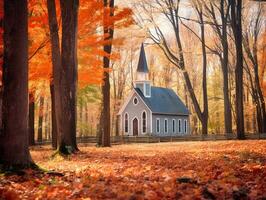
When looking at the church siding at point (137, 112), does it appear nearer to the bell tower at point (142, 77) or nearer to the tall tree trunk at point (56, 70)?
the bell tower at point (142, 77)

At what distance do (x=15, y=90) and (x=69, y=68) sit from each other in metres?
6.97

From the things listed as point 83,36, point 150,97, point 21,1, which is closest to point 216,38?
point 150,97

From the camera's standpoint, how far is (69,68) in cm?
1498

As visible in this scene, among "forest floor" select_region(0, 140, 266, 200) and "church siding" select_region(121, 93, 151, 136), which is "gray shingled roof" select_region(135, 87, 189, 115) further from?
"forest floor" select_region(0, 140, 266, 200)

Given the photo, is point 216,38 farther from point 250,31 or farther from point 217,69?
point 217,69

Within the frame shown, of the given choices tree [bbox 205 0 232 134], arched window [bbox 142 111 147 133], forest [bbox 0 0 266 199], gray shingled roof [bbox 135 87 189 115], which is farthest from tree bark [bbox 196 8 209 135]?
arched window [bbox 142 111 147 133]

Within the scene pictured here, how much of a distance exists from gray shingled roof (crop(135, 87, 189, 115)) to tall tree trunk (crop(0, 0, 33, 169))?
41.8 m

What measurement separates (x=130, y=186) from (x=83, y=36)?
1334cm

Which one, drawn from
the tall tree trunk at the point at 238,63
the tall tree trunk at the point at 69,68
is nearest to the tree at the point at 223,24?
the tall tree trunk at the point at 238,63

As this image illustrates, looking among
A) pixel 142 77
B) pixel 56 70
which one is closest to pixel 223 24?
pixel 142 77

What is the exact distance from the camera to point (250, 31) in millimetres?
39875

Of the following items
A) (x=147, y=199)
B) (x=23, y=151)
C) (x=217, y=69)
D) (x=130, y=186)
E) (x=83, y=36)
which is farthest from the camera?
(x=217, y=69)

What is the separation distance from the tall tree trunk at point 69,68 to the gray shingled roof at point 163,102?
3499cm

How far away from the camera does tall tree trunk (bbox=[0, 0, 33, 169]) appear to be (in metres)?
7.97
